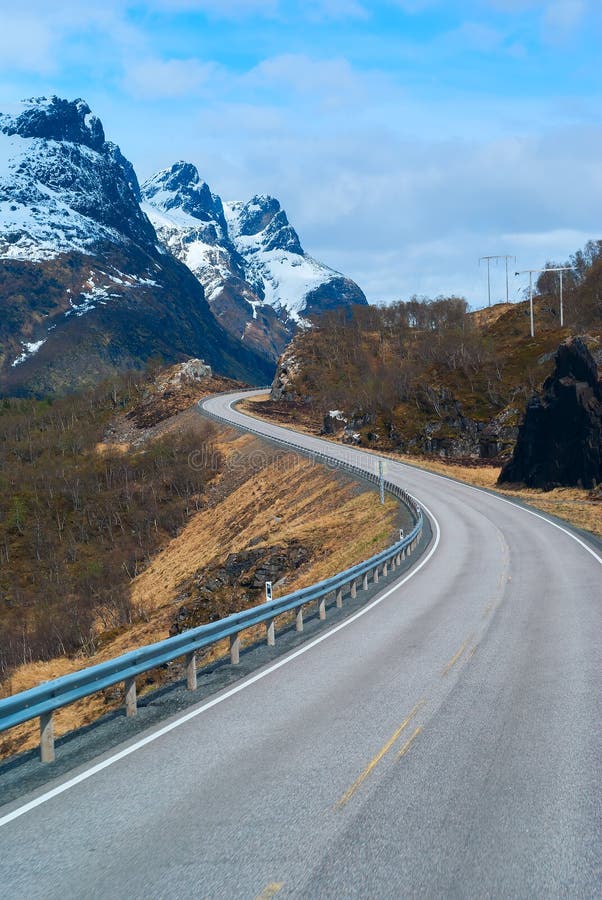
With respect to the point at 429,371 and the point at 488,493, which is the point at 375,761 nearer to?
the point at 488,493

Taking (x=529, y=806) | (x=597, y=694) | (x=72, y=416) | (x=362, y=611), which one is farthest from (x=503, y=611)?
(x=72, y=416)

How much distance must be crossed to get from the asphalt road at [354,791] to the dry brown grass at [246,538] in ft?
28.3

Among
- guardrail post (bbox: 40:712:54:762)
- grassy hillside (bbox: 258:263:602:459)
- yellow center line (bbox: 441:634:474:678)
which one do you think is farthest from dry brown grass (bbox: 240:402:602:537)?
guardrail post (bbox: 40:712:54:762)

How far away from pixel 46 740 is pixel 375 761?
3.64 metres

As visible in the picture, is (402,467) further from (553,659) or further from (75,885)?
(75,885)

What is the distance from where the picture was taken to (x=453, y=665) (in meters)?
11.9

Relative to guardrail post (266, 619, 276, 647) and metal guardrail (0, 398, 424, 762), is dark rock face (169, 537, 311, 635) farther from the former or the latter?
guardrail post (266, 619, 276, 647)

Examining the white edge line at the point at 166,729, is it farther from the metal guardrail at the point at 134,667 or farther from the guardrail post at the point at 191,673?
the metal guardrail at the point at 134,667

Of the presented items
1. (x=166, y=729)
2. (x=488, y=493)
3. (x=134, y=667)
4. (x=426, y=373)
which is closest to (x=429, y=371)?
(x=426, y=373)

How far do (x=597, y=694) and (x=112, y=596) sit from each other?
46517 millimetres

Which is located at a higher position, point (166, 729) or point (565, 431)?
point (565, 431)

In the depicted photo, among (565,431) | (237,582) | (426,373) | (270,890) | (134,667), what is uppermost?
(426,373)

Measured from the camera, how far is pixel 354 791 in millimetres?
6930

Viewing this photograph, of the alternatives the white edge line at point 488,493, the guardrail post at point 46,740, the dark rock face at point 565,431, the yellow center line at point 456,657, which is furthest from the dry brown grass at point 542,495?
the guardrail post at point 46,740
